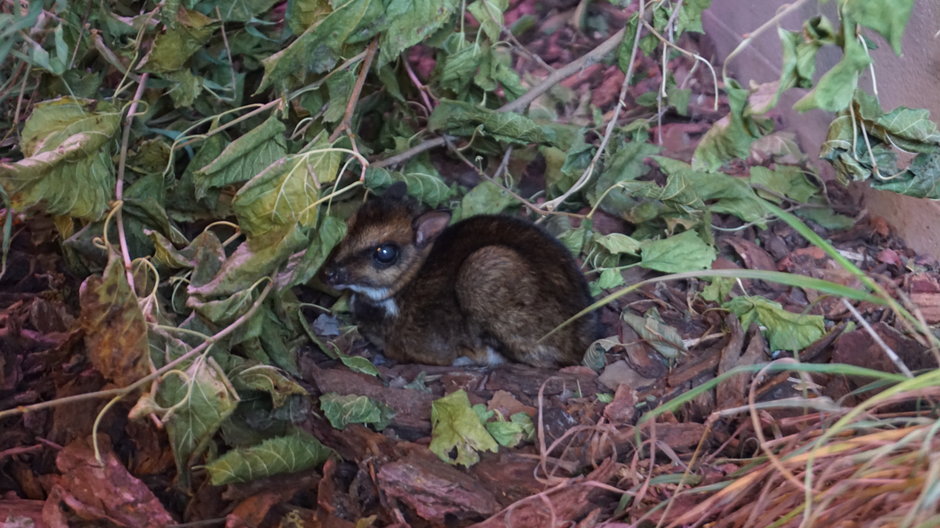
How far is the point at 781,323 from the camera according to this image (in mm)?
3658

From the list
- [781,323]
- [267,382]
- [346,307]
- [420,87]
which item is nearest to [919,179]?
[781,323]

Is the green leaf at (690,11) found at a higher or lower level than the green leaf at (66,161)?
higher

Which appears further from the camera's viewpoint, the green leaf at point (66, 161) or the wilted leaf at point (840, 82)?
the green leaf at point (66, 161)

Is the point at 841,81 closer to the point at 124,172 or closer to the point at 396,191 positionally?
the point at 396,191

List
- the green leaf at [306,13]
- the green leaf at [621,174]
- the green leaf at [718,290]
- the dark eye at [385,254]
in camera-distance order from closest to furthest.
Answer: the green leaf at [306,13] → the green leaf at [718,290] → the dark eye at [385,254] → the green leaf at [621,174]

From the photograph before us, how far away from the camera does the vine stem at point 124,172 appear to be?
312 cm

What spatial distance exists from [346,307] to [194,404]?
56.1 inches

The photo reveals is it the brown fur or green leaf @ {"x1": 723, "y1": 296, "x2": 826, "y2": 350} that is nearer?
green leaf @ {"x1": 723, "y1": 296, "x2": 826, "y2": 350}

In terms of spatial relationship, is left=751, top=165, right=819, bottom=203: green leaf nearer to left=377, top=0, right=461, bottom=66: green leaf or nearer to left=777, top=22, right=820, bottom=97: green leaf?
left=777, top=22, right=820, bottom=97: green leaf

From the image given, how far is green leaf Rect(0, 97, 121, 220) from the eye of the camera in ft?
9.57

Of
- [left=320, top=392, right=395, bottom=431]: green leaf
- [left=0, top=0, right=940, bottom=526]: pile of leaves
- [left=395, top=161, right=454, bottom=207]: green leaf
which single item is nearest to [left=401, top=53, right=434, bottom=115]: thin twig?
[left=0, top=0, right=940, bottom=526]: pile of leaves

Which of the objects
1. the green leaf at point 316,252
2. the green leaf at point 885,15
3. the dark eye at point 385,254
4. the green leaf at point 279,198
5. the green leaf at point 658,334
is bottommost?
the green leaf at point 658,334

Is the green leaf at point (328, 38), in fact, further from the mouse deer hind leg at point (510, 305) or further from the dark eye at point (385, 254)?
the mouse deer hind leg at point (510, 305)

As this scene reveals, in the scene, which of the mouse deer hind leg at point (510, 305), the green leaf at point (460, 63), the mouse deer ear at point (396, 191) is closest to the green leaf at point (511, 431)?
the mouse deer hind leg at point (510, 305)
